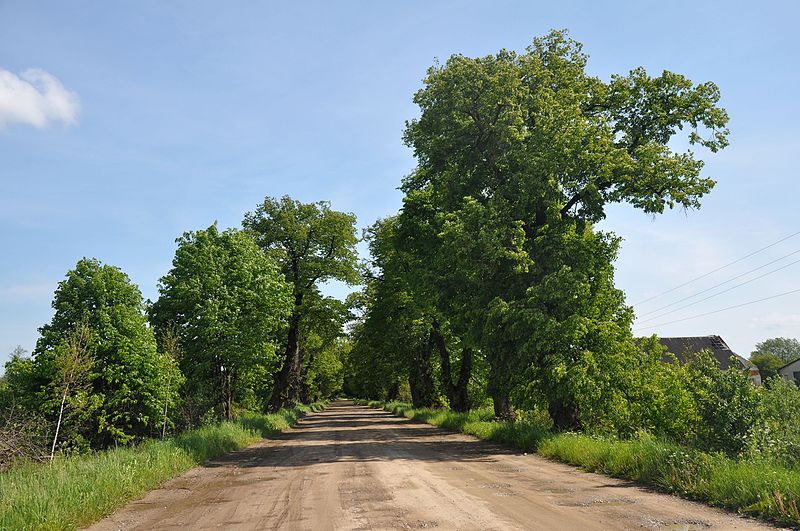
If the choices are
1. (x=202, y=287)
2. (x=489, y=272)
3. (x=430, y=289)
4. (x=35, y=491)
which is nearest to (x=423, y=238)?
(x=430, y=289)

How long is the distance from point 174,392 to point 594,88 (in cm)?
2161

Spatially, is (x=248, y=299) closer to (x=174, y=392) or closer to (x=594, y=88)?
(x=174, y=392)

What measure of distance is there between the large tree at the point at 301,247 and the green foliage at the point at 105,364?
16302 mm

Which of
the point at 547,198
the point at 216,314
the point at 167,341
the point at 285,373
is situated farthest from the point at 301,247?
the point at 547,198

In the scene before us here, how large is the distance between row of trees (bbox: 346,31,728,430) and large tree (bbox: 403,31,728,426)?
0.05 metres

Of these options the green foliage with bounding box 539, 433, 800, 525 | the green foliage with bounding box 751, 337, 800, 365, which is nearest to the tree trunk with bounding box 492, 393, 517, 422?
the green foliage with bounding box 539, 433, 800, 525

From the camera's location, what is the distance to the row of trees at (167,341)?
66.2ft

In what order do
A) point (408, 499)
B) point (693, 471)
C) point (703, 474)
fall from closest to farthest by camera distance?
point (408, 499) → point (703, 474) → point (693, 471)

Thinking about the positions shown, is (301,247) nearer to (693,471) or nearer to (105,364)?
(105,364)

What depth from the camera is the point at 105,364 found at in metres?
22.4

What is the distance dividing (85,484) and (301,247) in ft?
104

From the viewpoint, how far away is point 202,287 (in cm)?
2691

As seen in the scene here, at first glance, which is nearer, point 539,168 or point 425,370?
point 539,168

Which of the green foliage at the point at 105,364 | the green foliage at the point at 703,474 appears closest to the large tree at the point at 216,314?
the green foliage at the point at 105,364
